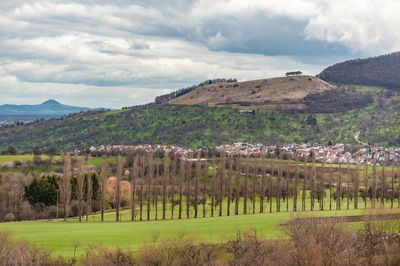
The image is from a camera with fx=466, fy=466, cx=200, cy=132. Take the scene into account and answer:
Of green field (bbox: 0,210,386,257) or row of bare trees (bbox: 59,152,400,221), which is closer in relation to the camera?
green field (bbox: 0,210,386,257)

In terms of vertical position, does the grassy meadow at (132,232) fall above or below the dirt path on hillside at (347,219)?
below

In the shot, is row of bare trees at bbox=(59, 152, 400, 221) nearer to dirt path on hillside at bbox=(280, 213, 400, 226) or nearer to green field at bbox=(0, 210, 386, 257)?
dirt path on hillside at bbox=(280, 213, 400, 226)

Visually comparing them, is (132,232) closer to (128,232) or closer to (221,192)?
(128,232)

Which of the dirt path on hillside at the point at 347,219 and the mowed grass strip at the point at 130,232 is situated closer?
the mowed grass strip at the point at 130,232

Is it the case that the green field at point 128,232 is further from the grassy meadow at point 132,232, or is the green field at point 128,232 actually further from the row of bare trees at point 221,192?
the row of bare trees at point 221,192

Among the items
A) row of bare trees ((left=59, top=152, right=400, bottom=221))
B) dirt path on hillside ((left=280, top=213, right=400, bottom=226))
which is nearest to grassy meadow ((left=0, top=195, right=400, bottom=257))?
dirt path on hillside ((left=280, top=213, right=400, bottom=226))

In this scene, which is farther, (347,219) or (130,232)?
(347,219)

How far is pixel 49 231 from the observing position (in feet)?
215

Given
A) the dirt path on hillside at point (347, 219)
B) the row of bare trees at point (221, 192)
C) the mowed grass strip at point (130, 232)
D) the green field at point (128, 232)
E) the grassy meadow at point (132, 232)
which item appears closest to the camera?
the grassy meadow at point (132, 232)

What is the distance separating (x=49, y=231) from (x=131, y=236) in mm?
13529

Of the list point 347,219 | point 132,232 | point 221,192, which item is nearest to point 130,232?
point 132,232

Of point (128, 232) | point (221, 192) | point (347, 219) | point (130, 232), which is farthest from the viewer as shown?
point (221, 192)

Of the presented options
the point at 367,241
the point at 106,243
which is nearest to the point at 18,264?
the point at 106,243

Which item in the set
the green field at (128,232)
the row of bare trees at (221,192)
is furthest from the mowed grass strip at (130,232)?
the row of bare trees at (221,192)
